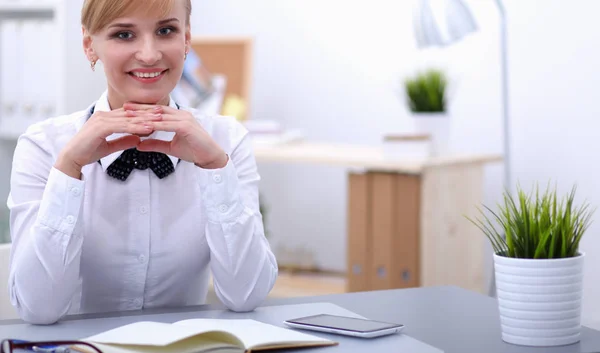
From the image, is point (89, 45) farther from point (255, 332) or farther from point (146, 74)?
point (255, 332)

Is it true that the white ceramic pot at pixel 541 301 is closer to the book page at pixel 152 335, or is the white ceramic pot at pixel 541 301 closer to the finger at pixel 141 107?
the book page at pixel 152 335

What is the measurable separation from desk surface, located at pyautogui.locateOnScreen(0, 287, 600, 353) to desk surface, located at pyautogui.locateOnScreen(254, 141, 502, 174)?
53.3 inches

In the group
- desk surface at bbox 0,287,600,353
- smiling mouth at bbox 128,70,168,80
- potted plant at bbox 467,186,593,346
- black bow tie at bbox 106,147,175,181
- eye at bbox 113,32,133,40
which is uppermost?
eye at bbox 113,32,133,40

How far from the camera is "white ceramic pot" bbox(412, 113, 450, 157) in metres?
3.21

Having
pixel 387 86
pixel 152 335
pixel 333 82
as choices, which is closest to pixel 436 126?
pixel 387 86

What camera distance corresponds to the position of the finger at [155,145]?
64.2 inches

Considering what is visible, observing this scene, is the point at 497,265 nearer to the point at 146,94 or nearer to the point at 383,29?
the point at 146,94

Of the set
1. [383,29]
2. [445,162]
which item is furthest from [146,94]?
[383,29]

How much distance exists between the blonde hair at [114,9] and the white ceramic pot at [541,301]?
75 cm

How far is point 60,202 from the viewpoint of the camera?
4.99 feet

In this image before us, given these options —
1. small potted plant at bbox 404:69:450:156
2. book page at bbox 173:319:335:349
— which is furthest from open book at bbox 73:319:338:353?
small potted plant at bbox 404:69:450:156

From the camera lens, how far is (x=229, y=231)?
5.30 ft

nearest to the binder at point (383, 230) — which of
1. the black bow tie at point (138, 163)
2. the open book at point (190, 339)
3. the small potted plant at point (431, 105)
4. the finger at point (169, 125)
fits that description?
the small potted plant at point (431, 105)

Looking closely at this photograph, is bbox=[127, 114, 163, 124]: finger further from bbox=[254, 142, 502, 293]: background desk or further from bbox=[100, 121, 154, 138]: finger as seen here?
bbox=[254, 142, 502, 293]: background desk
